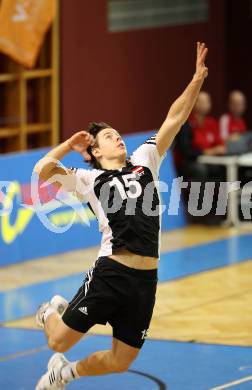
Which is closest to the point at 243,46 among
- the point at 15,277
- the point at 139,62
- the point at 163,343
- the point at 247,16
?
the point at 247,16

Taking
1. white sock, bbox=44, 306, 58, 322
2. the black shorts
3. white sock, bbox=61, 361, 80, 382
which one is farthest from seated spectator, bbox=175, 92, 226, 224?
the black shorts

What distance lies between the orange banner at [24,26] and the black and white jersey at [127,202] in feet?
22.6

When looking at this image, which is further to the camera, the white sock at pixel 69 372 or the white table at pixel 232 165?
the white table at pixel 232 165

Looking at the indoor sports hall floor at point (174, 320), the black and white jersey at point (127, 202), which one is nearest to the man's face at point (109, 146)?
the black and white jersey at point (127, 202)

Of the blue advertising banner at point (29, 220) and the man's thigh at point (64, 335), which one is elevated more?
the man's thigh at point (64, 335)

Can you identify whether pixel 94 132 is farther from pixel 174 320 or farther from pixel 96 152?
pixel 174 320

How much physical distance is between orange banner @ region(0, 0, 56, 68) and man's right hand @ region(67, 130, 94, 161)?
6.91m

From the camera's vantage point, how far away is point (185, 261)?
13.7 metres

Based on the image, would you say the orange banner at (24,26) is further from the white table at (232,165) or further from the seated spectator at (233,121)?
the seated spectator at (233,121)

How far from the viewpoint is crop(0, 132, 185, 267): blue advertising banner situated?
13320mm

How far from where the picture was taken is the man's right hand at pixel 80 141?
24.5ft

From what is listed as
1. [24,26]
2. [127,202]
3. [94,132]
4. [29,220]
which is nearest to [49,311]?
[127,202]

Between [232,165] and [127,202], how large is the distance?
8.55 m

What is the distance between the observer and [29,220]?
13.7 meters
